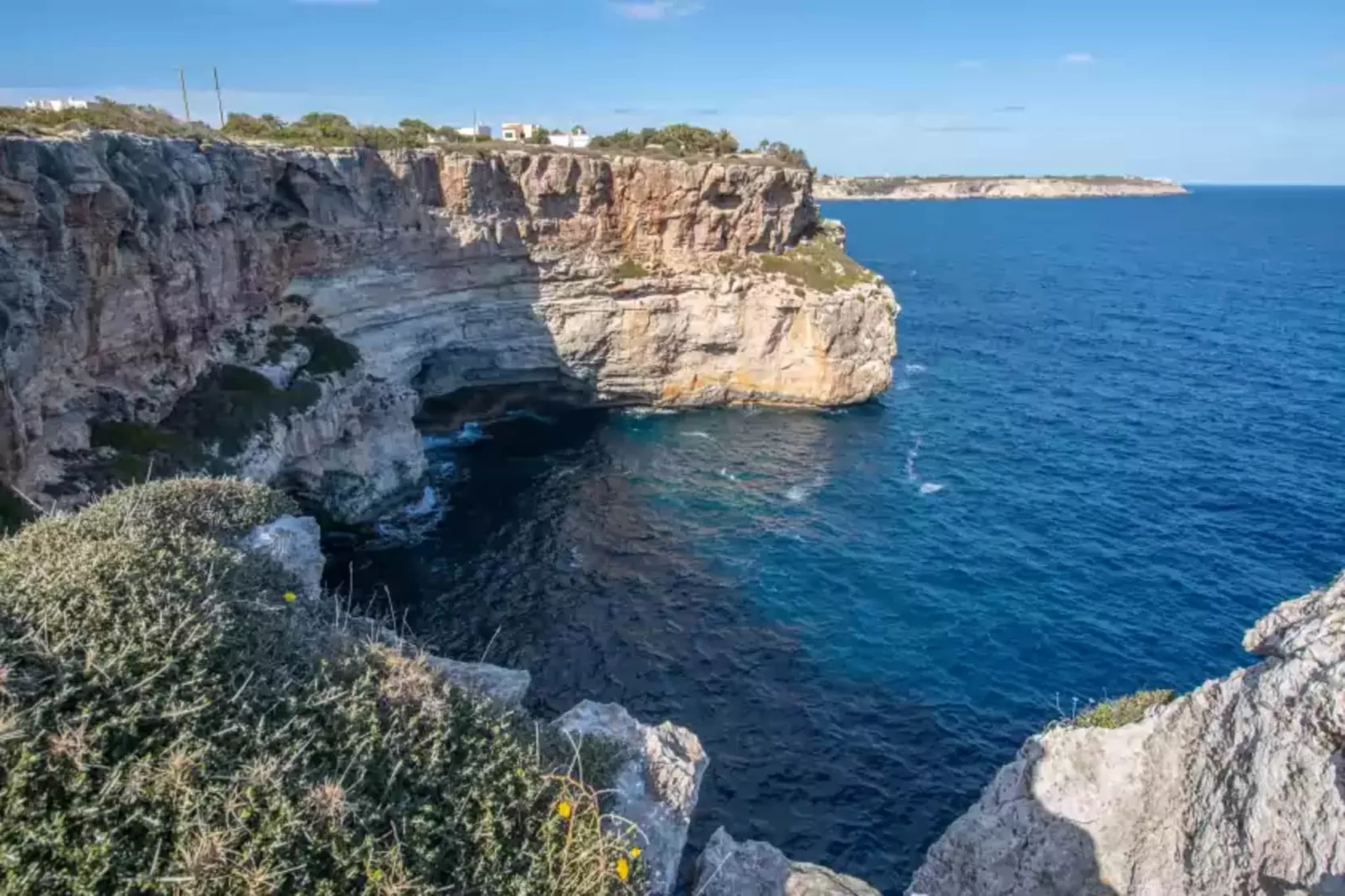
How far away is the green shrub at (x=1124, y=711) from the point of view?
16.5 m

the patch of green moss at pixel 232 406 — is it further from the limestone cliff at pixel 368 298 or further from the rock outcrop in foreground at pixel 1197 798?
the rock outcrop in foreground at pixel 1197 798

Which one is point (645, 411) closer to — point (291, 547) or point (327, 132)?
point (327, 132)

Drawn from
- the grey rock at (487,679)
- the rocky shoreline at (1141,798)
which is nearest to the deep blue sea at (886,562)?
the rocky shoreline at (1141,798)

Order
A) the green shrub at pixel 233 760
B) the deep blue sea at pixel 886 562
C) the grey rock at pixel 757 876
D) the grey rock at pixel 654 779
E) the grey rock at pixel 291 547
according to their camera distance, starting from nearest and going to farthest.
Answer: the green shrub at pixel 233 760, the grey rock at pixel 654 779, the grey rock at pixel 757 876, the grey rock at pixel 291 547, the deep blue sea at pixel 886 562

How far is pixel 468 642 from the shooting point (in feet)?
115

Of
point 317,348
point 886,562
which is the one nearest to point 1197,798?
point 886,562

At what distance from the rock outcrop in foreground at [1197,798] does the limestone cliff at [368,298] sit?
104 ft

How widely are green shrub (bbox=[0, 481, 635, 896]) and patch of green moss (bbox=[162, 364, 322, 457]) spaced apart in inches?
926

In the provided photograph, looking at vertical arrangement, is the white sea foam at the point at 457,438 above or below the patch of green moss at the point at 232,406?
below

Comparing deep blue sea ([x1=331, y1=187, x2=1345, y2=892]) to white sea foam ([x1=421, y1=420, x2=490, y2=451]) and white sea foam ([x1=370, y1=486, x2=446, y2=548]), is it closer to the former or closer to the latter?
white sea foam ([x1=370, y1=486, x2=446, y2=548])

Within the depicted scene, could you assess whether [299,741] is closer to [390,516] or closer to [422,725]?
[422,725]

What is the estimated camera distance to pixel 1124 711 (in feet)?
55.2

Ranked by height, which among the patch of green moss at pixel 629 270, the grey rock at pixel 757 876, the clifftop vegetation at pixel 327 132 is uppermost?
the clifftop vegetation at pixel 327 132

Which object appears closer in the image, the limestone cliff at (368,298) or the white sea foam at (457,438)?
the limestone cliff at (368,298)
